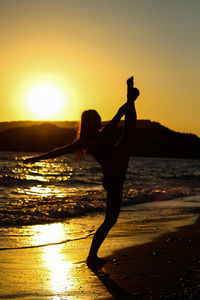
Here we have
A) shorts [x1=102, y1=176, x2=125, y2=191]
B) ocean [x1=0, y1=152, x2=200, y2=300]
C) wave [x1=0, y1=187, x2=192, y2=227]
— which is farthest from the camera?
wave [x1=0, y1=187, x2=192, y2=227]

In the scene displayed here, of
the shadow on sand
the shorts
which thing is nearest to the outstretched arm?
the shorts

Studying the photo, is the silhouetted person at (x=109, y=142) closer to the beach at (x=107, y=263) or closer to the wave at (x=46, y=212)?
the beach at (x=107, y=263)

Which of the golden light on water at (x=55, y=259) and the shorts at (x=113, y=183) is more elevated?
the shorts at (x=113, y=183)

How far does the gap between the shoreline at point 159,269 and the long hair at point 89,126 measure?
5.18 feet

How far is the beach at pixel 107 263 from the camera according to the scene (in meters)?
4.22

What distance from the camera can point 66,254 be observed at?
594 cm

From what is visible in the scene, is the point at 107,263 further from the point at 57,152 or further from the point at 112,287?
the point at 57,152

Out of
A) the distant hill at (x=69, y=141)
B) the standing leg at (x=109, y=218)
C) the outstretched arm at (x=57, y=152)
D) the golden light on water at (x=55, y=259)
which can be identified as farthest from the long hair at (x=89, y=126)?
the distant hill at (x=69, y=141)

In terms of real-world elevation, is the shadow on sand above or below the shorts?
below

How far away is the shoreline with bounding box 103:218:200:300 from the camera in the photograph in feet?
13.6

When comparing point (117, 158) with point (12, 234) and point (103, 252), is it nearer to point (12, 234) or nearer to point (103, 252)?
point (103, 252)

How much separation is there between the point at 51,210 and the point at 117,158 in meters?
6.54

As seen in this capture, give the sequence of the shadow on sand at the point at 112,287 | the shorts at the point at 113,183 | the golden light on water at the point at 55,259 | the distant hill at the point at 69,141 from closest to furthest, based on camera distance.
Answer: the shadow on sand at the point at 112,287 < the golden light on water at the point at 55,259 < the shorts at the point at 113,183 < the distant hill at the point at 69,141

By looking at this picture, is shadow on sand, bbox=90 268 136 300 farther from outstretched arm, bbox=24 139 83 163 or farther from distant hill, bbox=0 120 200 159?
distant hill, bbox=0 120 200 159
